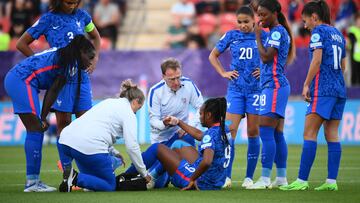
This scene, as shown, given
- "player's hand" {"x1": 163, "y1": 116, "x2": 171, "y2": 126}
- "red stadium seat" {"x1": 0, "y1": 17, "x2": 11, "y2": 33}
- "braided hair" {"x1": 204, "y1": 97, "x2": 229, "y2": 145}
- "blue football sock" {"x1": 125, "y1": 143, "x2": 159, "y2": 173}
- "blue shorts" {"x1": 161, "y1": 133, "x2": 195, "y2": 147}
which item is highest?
"red stadium seat" {"x1": 0, "y1": 17, "x2": 11, "y2": 33}

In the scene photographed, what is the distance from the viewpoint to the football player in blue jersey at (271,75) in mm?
11414

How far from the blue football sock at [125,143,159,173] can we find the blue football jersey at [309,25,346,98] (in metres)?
2.00

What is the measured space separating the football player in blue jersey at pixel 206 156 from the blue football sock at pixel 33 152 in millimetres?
1416

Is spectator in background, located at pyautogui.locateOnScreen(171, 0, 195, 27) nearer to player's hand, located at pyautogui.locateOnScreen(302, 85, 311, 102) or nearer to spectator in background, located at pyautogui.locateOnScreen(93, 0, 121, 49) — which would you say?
spectator in background, located at pyautogui.locateOnScreen(93, 0, 121, 49)

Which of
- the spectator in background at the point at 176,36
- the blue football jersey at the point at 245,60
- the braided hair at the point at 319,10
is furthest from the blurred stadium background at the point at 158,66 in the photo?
the braided hair at the point at 319,10

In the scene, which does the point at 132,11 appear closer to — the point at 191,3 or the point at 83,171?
the point at 191,3

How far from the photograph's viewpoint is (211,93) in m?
21.2

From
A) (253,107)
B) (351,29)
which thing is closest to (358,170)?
(253,107)

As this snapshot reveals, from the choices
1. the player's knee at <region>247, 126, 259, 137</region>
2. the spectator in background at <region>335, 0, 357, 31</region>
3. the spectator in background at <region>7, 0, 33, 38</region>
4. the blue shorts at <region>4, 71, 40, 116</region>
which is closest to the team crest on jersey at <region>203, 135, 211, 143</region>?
the player's knee at <region>247, 126, 259, 137</region>

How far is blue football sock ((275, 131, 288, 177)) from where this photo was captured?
11.9 m

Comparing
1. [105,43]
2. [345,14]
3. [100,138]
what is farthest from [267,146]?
[105,43]

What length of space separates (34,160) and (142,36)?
15.5 m

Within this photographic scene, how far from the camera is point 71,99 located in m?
11.7

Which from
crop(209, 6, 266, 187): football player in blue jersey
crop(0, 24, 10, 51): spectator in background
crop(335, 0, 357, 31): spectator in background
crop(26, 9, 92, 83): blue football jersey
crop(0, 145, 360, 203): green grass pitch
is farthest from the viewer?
crop(0, 24, 10, 51): spectator in background
